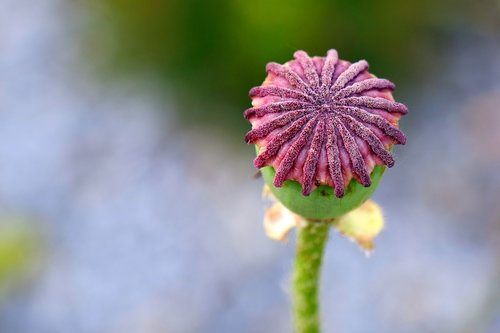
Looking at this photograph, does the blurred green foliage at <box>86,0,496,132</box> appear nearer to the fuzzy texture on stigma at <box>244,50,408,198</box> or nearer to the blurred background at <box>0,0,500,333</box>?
the blurred background at <box>0,0,500,333</box>

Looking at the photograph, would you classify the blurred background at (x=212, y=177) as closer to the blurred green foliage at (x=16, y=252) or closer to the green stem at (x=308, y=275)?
the blurred green foliage at (x=16, y=252)

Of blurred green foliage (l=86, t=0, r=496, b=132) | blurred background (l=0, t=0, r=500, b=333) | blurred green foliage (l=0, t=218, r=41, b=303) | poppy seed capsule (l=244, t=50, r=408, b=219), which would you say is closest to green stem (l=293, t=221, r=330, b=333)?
poppy seed capsule (l=244, t=50, r=408, b=219)

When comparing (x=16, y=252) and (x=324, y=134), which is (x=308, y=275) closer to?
(x=324, y=134)

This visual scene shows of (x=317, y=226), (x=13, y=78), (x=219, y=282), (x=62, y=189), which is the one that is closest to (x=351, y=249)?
(x=219, y=282)

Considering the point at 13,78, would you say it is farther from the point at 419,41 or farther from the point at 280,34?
the point at 419,41

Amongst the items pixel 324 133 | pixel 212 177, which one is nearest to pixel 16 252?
pixel 212 177

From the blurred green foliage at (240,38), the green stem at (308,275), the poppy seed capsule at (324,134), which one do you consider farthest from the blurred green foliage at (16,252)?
the poppy seed capsule at (324,134)
